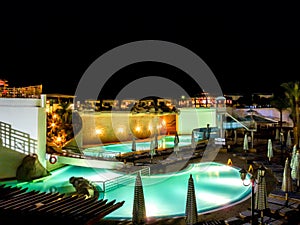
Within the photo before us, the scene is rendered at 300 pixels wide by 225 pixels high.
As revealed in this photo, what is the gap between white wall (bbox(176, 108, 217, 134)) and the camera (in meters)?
26.6

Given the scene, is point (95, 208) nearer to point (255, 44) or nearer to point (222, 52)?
point (255, 44)

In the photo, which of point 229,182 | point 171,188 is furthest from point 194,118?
point 171,188

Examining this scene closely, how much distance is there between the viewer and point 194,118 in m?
26.8

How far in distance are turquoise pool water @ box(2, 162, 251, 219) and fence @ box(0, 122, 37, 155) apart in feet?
5.66

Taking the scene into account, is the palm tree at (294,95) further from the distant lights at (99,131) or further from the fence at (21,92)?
the fence at (21,92)

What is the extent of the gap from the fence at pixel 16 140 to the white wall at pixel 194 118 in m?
14.8

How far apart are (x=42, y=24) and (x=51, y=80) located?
50.4 feet

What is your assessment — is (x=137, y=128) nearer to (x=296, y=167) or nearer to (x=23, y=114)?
(x=23, y=114)

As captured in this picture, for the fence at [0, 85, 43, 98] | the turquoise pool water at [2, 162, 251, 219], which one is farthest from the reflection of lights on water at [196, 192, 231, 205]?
the fence at [0, 85, 43, 98]

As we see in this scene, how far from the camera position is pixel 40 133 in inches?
603

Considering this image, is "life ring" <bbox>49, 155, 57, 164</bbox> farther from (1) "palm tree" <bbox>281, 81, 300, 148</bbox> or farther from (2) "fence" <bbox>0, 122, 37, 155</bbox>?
(1) "palm tree" <bbox>281, 81, 300, 148</bbox>

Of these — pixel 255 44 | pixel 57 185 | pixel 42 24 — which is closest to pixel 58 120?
pixel 57 185

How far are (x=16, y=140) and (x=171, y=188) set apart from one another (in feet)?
26.5

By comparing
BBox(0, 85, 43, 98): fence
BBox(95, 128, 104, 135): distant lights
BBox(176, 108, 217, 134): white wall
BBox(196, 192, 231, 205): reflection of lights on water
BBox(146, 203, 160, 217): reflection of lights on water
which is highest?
BBox(0, 85, 43, 98): fence
